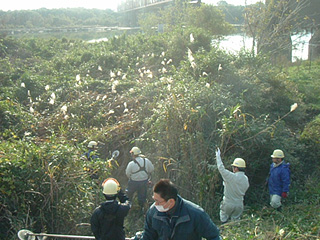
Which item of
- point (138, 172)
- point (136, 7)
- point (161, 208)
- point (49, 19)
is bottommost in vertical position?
point (138, 172)

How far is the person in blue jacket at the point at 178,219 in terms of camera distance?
3.24 metres

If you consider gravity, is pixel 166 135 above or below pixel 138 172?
above

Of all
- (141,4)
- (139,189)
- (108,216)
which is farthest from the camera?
(141,4)

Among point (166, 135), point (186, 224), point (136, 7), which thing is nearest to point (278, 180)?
point (166, 135)

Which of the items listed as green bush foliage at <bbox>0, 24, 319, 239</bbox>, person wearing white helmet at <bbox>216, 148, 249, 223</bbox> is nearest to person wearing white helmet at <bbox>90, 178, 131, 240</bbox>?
green bush foliage at <bbox>0, 24, 319, 239</bbox>

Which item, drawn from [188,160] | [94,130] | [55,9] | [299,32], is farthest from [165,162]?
[55,9]

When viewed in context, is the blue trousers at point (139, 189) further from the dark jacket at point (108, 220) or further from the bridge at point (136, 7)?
the bridge at point (136, 7)

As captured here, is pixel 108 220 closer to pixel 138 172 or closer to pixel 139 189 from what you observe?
pixel 138 172

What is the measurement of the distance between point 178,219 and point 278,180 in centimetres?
401

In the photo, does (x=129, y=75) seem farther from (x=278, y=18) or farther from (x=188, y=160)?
(x=278, y=18)

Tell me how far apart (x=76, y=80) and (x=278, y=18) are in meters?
11.7

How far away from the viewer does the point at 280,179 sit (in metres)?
6.70

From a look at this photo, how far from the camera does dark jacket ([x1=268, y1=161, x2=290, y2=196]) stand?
6.61 metres

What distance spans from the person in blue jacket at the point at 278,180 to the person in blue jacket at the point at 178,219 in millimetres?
3753
